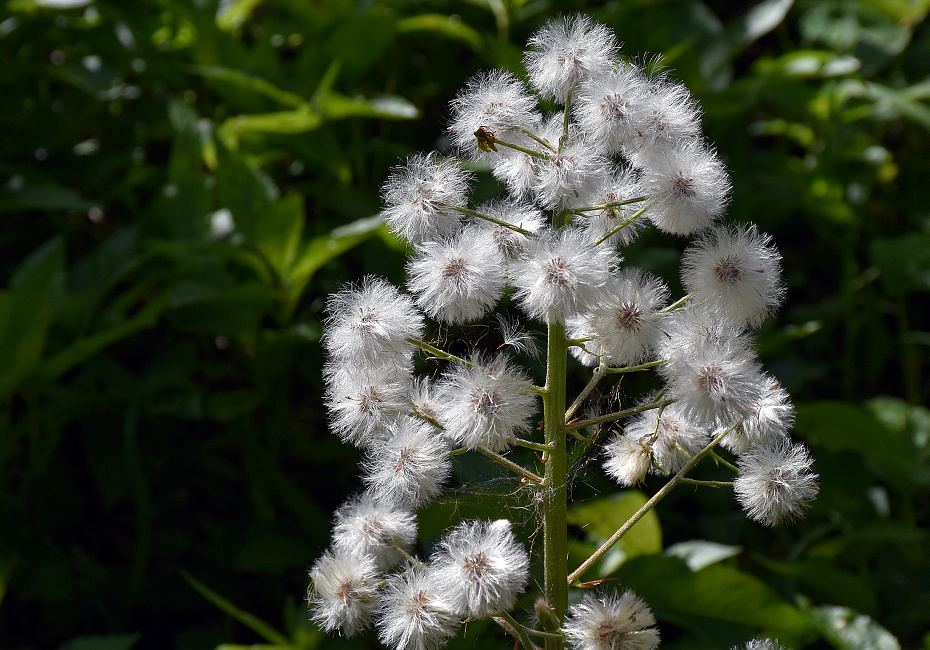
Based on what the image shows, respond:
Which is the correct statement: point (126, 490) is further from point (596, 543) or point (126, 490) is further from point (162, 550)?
point (596, 543)

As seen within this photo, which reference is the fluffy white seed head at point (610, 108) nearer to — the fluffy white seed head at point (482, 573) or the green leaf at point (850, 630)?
the fluffy white seed head at point (482, 573)

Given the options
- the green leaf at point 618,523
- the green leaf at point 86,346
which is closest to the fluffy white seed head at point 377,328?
the green leaf at point 618,523

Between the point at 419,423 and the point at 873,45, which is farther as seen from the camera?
the point at 873,45

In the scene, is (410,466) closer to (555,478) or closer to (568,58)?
(555,478)

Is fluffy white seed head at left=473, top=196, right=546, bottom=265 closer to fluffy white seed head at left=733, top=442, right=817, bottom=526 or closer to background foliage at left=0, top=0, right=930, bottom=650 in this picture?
fluffy white seed head at left=733, top=442, right=817, bottom=526

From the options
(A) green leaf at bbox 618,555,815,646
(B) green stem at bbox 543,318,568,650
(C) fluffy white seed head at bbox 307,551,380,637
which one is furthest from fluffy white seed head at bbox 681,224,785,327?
(A) green leaf at bbox 618,555,815,646

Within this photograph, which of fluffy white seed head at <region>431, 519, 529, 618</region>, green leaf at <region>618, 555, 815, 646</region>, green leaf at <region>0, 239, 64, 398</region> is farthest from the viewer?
green leaf at <region>0, 239, 64, 398</region>

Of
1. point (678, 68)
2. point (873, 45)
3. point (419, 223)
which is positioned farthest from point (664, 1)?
point (419, 223)

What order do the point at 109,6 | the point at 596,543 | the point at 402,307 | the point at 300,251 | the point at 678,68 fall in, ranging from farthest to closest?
the point at 109,6
the point at 678,68
the point at 300,251
the point at 596,543
the point at 402,307
